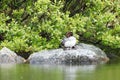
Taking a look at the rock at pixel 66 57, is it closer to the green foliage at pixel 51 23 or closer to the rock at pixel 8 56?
the rock at pixel 8 56

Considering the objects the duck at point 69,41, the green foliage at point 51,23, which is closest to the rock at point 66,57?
the duck at point 69,41

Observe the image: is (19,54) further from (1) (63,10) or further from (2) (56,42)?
(1) (63,10)

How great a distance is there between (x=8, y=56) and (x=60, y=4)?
14.7 ft

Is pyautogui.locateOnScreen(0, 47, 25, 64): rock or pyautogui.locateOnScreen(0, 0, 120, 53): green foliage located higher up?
pyautogui.locateOnScreen(0, 0, 120, 53): green foliage

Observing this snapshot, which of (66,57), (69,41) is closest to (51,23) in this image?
(69,41)

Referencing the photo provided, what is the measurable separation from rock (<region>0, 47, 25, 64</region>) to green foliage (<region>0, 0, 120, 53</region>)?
1310mm

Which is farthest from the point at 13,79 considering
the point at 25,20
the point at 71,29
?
the point at 25,20

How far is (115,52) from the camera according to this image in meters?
24.2

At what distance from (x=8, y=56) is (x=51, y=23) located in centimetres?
335

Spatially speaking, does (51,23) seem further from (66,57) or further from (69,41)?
(66,57)

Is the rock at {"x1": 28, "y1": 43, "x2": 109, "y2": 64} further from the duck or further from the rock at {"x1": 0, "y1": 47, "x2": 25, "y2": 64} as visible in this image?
the rock at {"x1": 0, "y1": 47, "x2": 25, "y2": 64}

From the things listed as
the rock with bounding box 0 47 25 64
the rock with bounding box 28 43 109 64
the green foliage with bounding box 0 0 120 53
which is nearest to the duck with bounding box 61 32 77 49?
the rock with bounding box 28 43 109 64

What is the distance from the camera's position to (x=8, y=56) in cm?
2017

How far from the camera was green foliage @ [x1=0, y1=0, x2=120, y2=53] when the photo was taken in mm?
22328
